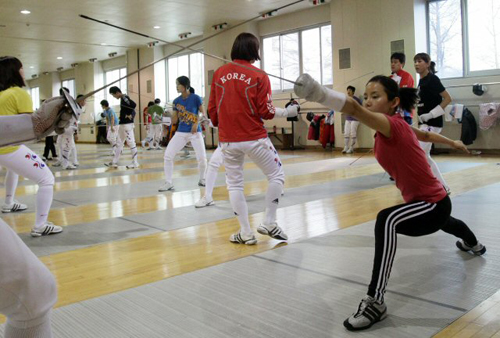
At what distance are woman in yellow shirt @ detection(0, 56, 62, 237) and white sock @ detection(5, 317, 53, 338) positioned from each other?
6.97ft

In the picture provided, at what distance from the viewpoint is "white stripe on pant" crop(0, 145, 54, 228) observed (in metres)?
3.26

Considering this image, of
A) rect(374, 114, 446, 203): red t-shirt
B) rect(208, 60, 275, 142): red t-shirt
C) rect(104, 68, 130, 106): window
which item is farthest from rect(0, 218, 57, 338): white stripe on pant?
rect(104, 68, 130, 106): window

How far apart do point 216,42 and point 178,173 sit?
734 centimetres

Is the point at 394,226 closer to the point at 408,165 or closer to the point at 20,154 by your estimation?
the point at 408,165

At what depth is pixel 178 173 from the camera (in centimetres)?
730

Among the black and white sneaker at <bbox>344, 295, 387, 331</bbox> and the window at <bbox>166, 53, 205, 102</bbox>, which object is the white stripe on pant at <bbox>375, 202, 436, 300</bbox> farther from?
the window at <bbox>166, 53, 205, 102</bbox>

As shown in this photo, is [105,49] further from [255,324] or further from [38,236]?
[255,324]

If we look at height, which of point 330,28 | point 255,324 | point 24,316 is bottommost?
point 255,324

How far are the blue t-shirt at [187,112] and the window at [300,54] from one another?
7159 millimetres

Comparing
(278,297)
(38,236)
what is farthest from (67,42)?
(278,297)

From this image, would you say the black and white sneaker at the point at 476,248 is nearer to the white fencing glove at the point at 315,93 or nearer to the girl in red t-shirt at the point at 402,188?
the girl in red t-shirt at the point at 402,188

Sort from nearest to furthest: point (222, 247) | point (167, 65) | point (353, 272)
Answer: point (353, 272), point (222, 247), point (167, 65)

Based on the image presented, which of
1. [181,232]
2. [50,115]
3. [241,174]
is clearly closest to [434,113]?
[241,174]

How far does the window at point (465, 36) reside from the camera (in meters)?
8.95
